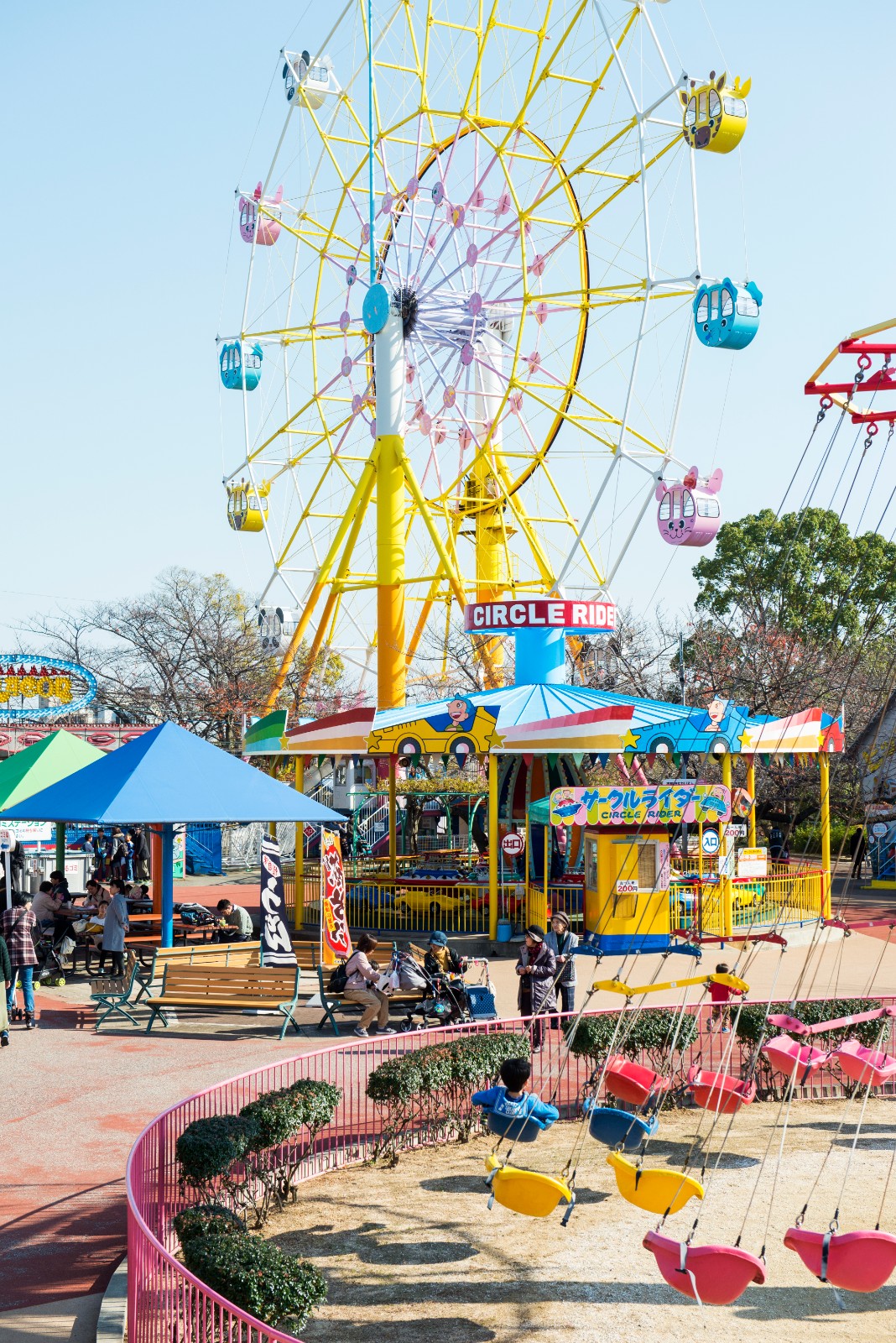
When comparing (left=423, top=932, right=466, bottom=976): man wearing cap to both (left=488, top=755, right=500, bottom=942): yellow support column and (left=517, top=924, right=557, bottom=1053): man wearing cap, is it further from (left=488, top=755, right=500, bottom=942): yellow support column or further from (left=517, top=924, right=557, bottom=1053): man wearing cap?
(left=488, top=755, right=500, bottom=942): yellow support column

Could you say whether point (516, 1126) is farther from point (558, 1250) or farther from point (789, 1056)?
point (789, 1056)

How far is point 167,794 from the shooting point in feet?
58.2

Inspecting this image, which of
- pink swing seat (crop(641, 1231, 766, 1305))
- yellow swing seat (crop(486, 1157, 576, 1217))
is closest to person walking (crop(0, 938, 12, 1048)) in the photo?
yellow swing seat (crop(486, 1157, 576, 1217))

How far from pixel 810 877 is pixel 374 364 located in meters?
15.0

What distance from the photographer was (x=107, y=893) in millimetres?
20797

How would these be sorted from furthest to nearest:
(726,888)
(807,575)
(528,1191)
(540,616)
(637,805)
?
(807,575), (540,616), (726,888), (637,805), (528,1191)

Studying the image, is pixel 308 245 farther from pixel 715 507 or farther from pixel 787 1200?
pixel 787 1200

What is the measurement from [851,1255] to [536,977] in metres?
7.41

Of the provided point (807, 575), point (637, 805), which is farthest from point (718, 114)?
point (807, 575)

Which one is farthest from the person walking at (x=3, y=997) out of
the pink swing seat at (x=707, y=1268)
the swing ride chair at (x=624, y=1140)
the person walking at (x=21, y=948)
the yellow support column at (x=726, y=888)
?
the yellow support column at (x=726, y=888)

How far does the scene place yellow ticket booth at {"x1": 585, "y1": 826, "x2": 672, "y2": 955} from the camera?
2084cm

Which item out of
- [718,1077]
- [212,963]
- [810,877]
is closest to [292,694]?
[810,877]

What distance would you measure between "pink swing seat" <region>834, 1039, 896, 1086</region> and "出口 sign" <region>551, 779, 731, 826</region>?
33.1 feet

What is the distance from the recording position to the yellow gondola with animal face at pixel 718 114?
23953 mm
